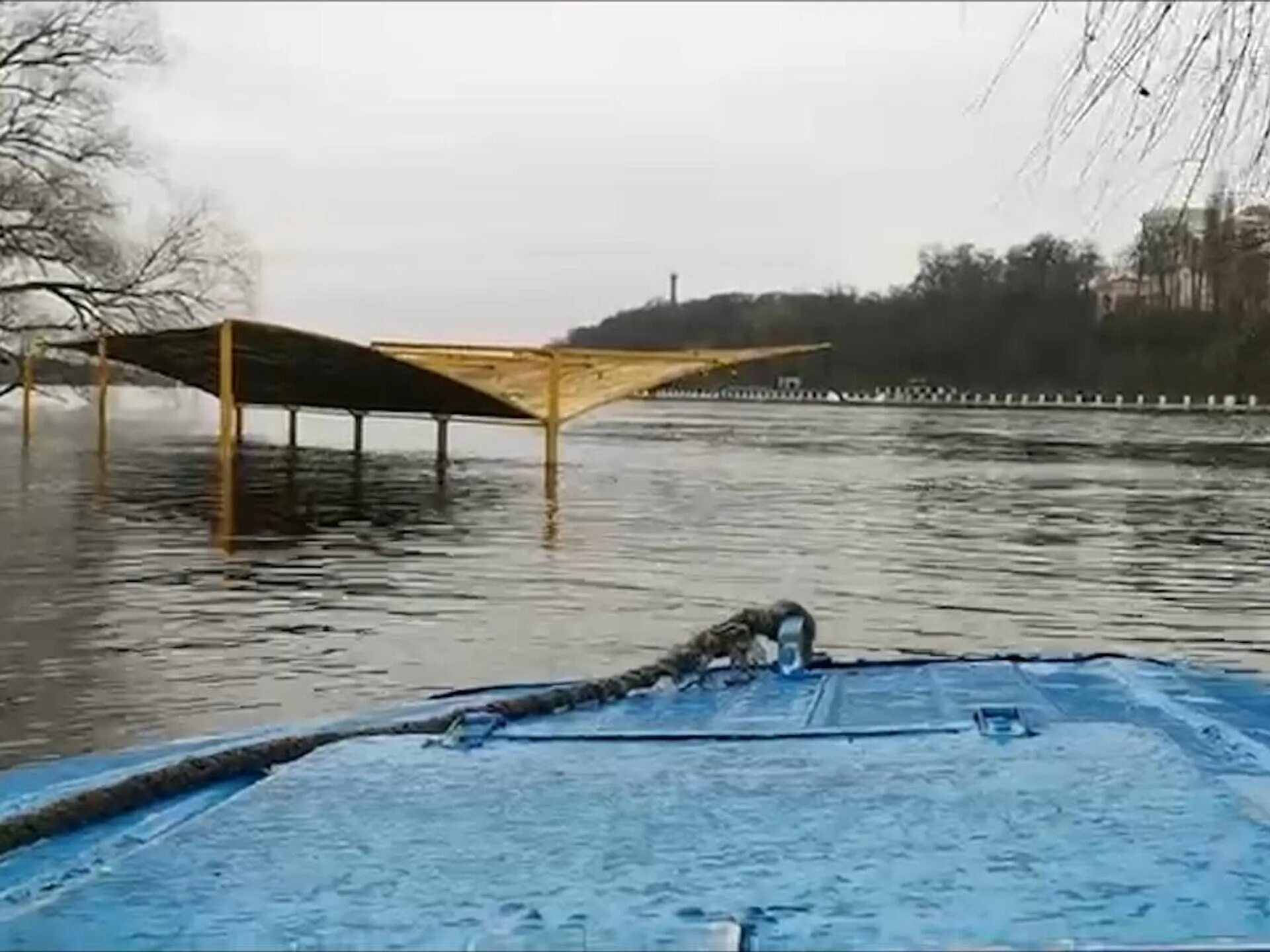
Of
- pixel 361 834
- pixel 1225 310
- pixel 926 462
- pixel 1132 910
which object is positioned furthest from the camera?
pixel 926 462

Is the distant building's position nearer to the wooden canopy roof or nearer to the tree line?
the wooden canopy roof

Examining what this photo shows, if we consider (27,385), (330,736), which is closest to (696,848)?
(330,736)

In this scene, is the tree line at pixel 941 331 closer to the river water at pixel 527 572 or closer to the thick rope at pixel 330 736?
the river water at pixel 527 572

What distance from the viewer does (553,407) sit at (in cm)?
2567

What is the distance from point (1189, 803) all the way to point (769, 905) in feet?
2.56

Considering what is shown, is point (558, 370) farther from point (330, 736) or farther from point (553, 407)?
point (330, 736)

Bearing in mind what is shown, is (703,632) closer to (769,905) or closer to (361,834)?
(361,834)

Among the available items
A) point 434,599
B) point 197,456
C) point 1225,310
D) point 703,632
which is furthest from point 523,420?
point 703,632

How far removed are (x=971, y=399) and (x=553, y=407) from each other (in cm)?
7557

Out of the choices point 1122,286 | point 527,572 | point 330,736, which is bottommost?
point 527,572

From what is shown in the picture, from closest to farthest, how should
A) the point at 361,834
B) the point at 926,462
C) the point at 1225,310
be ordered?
1. the point at 361,834
2. the point at 1225,310
3. the point at 926,462

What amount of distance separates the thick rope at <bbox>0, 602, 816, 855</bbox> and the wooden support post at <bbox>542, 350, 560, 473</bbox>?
2030 cm

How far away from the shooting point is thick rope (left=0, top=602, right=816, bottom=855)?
2.91 m

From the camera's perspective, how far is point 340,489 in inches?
841
